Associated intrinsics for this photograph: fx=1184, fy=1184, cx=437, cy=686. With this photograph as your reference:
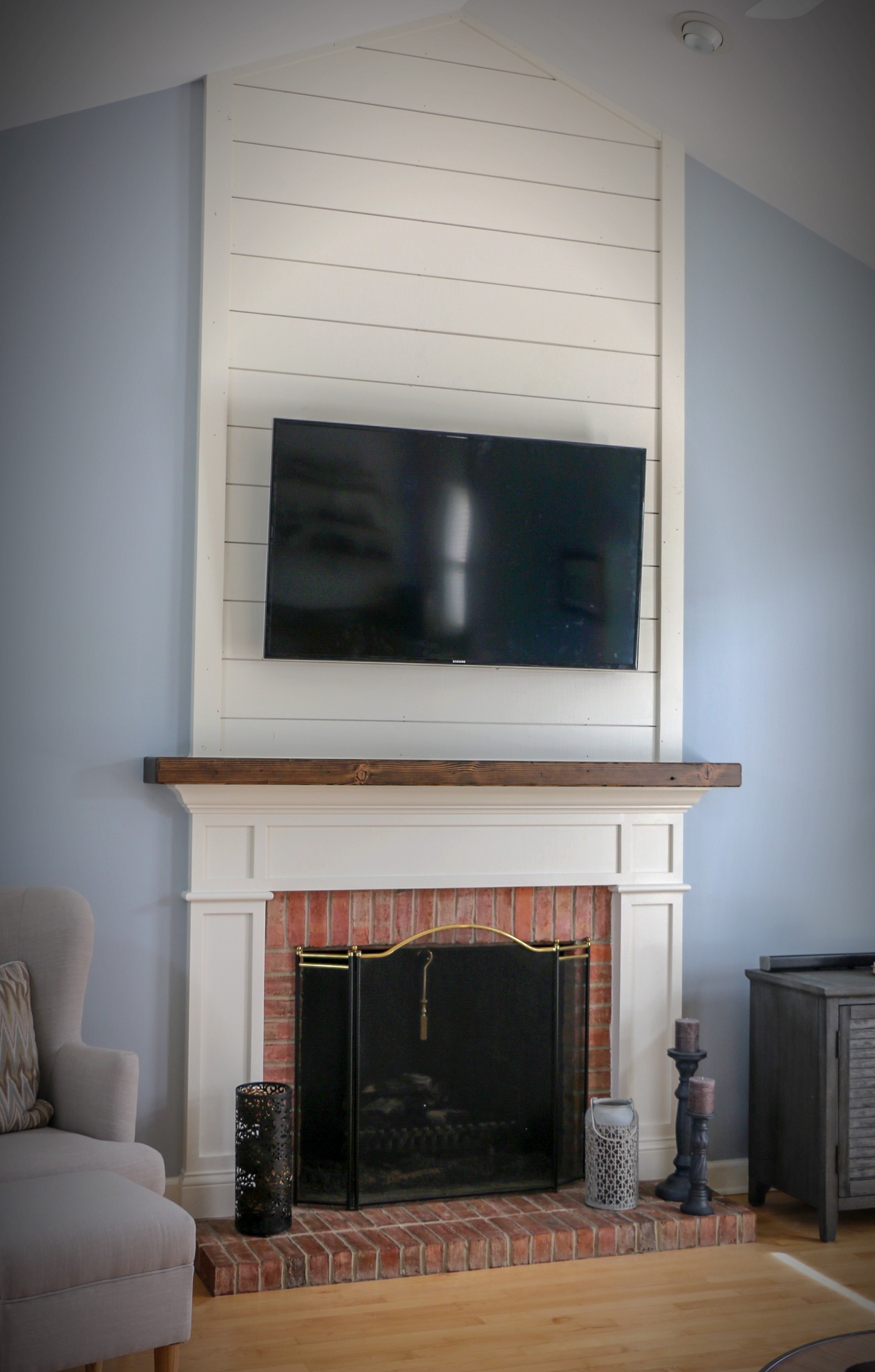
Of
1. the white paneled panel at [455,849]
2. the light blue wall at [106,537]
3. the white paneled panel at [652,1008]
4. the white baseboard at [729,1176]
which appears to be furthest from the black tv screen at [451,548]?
the white baseboard at [729,1176]

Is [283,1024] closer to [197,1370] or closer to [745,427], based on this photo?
[197,1370]

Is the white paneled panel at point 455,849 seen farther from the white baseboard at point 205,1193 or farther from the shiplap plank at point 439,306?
the shiplap plank at point 439,306

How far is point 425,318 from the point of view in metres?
3.36

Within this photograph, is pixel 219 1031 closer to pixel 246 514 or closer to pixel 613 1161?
pixel 613 1161

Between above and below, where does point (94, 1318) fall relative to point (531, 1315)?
above

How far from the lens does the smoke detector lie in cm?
301

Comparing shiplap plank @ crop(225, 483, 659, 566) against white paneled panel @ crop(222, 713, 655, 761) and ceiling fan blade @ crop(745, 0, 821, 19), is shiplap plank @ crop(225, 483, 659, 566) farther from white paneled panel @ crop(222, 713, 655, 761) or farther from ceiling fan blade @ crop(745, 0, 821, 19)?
ceiling fan blade @ crop(745, 0, 821, 19)

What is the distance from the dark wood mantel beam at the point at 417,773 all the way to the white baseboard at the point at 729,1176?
44.6 inches

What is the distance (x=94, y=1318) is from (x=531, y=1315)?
1.07m

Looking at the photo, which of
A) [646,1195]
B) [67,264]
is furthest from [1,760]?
[646,1195]

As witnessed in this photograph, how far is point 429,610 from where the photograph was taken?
10.6ft

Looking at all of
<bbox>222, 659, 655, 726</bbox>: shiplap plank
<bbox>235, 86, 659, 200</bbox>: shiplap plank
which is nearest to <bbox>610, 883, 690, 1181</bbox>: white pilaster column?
<bbox>222, 659, 655, 726</bbox>: shiplap plank

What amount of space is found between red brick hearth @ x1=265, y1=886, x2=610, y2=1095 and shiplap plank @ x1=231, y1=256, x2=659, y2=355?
62.6 inches

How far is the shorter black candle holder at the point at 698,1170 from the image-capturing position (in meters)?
3.16
